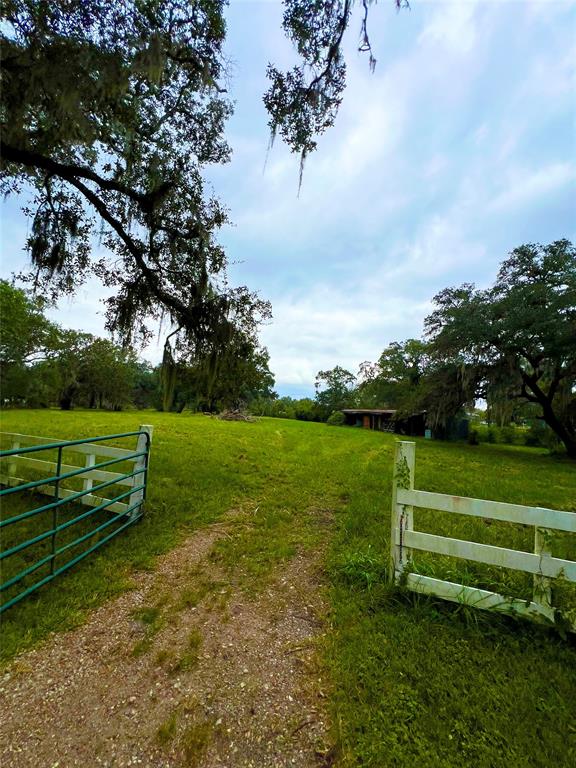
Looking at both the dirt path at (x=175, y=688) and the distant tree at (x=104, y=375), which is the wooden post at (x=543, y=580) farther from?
the distant tree at (x=104, y=375)

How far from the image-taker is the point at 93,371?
36344 millimetres

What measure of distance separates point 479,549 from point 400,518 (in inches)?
23.8

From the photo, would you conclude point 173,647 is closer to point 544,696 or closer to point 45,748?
point 45,748

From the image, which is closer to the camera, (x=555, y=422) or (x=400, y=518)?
(x=400, y=518)

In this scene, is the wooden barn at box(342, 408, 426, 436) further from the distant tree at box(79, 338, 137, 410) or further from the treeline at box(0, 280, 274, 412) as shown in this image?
the distant tree at box(79, 338, 137, 410)

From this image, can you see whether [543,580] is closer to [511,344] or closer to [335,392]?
[511,344]

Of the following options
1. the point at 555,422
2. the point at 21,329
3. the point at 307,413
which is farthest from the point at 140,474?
the point at 307,413

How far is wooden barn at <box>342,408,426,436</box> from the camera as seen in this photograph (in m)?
27.0

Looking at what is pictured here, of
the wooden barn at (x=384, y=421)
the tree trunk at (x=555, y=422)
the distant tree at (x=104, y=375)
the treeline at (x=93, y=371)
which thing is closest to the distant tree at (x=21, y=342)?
the treeline at (x=93, y=371)

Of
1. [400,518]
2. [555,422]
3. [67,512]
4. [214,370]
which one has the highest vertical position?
[214,370]

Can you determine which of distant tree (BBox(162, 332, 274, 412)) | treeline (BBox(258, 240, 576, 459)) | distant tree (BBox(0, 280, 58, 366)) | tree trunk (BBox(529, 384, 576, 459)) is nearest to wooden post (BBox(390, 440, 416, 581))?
distant tree (BBox(162, 332, 274, 412))

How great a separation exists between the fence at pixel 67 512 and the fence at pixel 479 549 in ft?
8.61

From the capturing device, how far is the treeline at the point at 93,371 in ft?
21.9

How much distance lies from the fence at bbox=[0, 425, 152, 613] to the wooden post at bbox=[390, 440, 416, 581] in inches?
100.0
